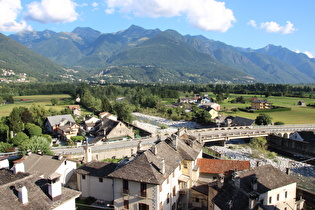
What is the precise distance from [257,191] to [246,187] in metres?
1.02

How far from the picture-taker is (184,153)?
31547mm

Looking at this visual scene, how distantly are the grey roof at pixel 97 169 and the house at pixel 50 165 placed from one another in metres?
2.80

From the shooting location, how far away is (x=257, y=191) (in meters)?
23.1

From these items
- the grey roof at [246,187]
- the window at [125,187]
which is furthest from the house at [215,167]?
the window at [125,187]

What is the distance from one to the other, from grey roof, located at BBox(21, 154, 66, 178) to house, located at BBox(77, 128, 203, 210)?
3.44m

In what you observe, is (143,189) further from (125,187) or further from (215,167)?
(215,167)

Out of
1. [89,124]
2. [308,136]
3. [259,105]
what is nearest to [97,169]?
[89,124]

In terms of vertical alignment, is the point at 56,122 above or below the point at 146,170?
below

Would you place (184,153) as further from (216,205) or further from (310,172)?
(310,172)

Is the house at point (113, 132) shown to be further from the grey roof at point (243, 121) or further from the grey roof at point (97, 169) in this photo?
the grey roof at point (243, 121)

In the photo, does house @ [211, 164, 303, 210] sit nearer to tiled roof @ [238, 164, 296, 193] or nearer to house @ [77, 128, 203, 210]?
tiled roof @ [238, 164, 296, 193]

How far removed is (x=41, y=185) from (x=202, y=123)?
280ft

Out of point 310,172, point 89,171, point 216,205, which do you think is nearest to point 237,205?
point 216,205

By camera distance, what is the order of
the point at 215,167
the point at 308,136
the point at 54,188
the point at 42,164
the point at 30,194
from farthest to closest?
the point at 308,136, the point at 215,167, the point at 42,164, the point at 54,188, the point at 30,194
